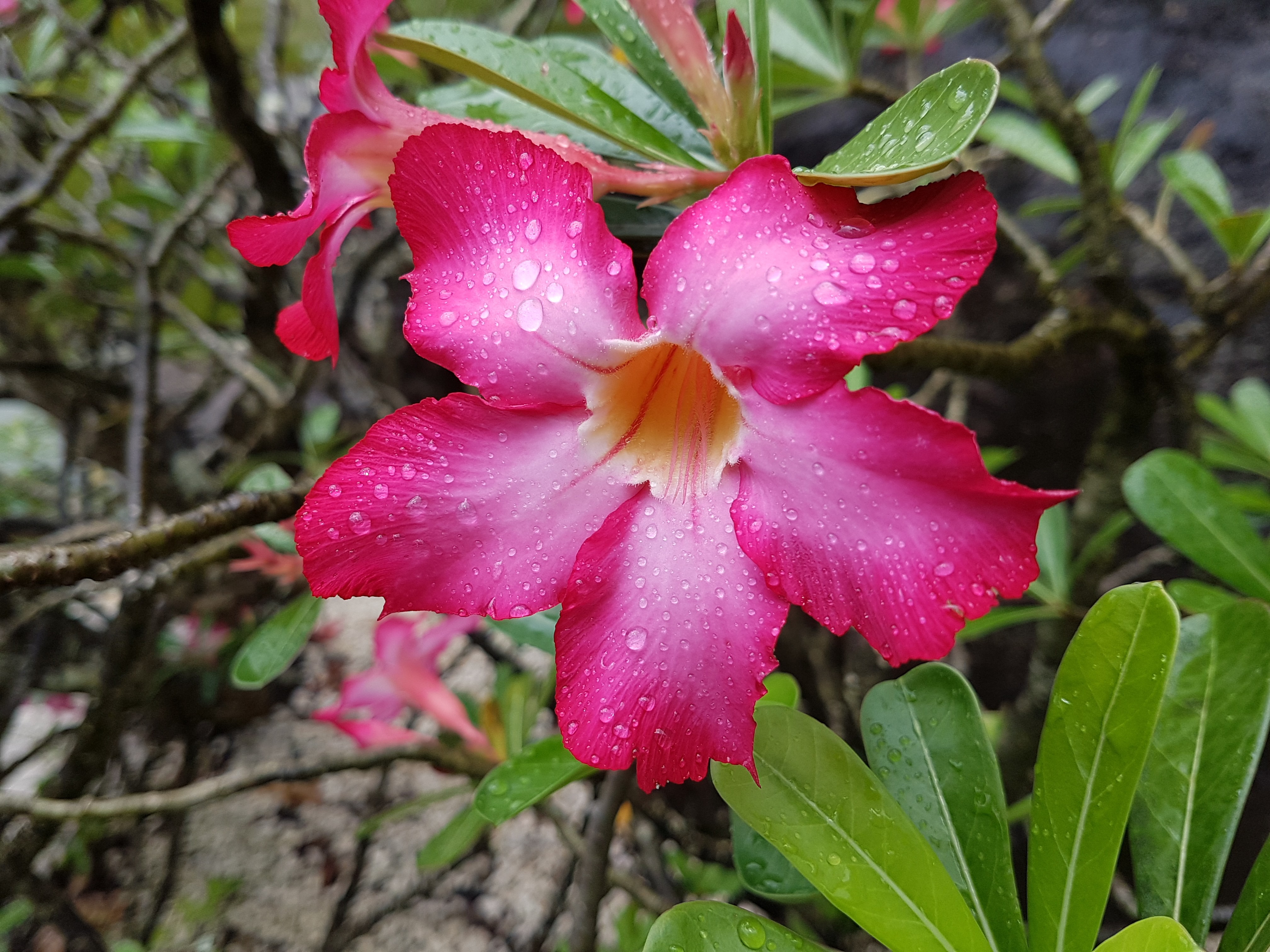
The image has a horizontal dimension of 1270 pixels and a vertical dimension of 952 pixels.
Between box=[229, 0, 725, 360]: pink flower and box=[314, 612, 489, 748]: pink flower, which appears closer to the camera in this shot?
box=[229, 0, 725, 360]: pink flower

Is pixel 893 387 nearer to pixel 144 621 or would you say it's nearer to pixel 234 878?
pixel 144 621

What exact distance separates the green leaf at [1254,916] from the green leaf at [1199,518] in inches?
14.1

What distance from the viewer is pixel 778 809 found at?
415 millimetres

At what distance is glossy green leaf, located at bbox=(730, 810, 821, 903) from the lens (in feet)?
1.67

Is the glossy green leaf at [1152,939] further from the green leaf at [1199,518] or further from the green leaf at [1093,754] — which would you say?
the green leaf at [1199,518]

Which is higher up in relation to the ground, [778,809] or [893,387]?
[778,809]

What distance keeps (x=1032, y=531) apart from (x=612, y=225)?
328 mm

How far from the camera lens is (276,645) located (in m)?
0.92

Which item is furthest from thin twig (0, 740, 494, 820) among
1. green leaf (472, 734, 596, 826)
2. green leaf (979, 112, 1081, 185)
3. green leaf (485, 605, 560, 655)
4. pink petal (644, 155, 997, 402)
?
green leaf (979, 112, 1081, 185)

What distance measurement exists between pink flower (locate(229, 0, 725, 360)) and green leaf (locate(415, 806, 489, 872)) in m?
0.84

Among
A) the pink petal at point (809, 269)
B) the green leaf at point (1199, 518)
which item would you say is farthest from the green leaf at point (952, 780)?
the green leaf at point (1199, 518)

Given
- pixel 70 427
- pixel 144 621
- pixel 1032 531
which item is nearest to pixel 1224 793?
pixel 1032 531

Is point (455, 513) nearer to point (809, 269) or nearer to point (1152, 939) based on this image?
point (809, 269)

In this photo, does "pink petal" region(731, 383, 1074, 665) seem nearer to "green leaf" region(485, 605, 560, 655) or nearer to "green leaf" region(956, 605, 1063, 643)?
"green leaf" region(485, 605, 560, 655)
